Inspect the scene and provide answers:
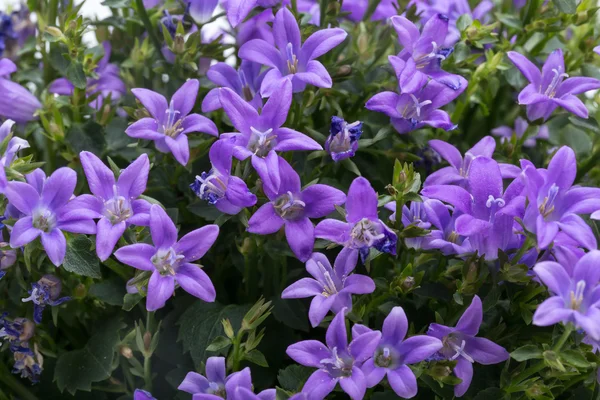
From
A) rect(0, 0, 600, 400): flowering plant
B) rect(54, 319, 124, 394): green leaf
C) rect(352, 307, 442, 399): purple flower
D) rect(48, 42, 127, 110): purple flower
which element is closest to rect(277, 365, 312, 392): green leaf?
rect(0, 0, 600, 400): flowering plant

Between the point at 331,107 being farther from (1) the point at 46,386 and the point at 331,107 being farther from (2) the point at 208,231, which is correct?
(1) the point at 46,386

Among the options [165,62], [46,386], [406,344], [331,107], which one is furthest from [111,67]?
[406,344]

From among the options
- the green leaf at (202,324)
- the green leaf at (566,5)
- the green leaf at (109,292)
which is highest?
the green leaf at (566,5)

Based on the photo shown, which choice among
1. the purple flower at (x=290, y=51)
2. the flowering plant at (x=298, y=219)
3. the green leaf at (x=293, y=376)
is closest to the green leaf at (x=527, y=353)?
the flowering plant at (x=298, y=219)

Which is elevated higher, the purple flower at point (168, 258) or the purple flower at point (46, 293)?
the purple flower at point (168, 258)

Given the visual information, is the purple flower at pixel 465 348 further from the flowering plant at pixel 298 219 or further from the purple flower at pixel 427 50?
the purple flower at pixel 427 50

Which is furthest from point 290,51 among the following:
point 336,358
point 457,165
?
point 336,358

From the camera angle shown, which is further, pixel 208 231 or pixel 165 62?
pixel 165 62
